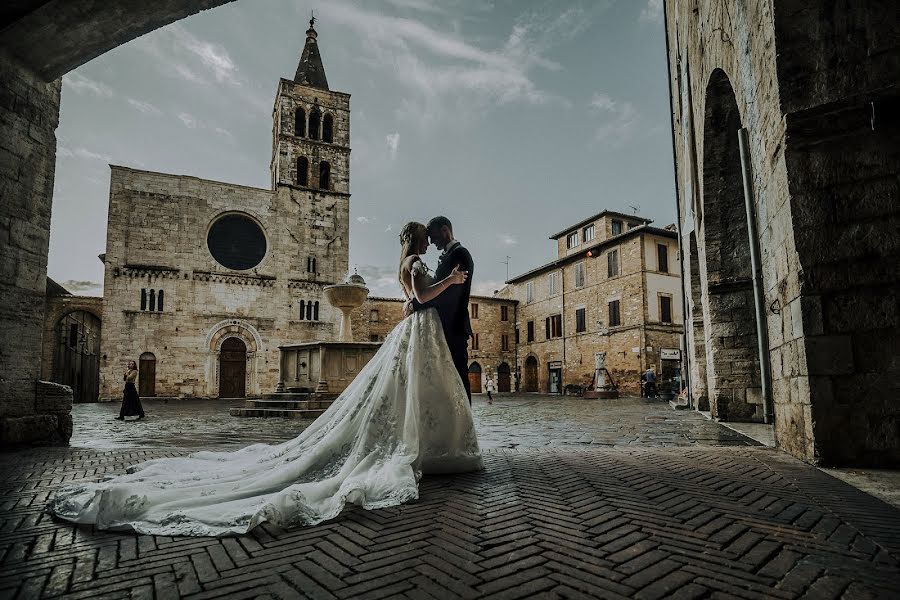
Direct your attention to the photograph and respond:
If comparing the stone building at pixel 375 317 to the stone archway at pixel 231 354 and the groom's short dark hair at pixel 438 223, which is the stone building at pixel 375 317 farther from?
the groom's short dark hair at pixel 438 223

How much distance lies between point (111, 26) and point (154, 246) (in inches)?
922

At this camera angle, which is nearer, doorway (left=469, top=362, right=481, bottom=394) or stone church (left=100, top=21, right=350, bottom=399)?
stone church (left=100, top=21, right=350, bottom=399)

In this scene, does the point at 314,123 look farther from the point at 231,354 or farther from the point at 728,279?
the point at 728,279

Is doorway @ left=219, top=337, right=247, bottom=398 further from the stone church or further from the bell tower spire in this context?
the bell tower spire

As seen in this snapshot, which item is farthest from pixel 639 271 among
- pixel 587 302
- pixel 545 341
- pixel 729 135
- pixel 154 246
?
pixel 154 246

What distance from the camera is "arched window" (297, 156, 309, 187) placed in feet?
93.8

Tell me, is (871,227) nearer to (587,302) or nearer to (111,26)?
(111,26)

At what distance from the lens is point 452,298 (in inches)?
150

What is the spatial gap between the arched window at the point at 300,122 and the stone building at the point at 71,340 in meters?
14.6

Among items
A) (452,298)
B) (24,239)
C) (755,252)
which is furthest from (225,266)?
(755,252)

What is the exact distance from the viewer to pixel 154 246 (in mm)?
24078

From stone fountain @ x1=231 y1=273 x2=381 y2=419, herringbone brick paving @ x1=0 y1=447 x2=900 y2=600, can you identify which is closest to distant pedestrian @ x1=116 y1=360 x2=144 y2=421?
stone fountain @ x1=231 y1=273 x2=381 y2=419

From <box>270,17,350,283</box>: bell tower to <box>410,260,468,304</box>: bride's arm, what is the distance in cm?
2454

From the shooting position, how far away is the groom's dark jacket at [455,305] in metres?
3.76
